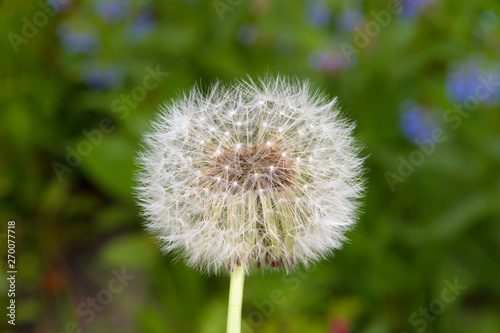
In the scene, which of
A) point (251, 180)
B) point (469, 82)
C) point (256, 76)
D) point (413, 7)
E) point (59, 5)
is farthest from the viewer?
point (59, 5)

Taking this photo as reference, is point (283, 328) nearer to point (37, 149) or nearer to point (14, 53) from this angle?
point (37, 149)

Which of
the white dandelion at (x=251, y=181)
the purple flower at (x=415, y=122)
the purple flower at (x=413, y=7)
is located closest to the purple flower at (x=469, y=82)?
the purple flower at (x=415, y=122)

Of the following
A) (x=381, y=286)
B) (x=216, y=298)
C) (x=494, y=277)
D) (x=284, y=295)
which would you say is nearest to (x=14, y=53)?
(x=216, y=298)

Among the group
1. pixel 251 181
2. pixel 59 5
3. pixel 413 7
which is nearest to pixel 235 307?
pixel 251 181

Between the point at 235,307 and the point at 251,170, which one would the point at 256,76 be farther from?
the point at 235,307

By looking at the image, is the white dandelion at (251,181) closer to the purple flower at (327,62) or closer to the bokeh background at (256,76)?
the bokeh background at (256,76)
